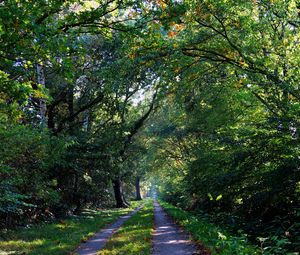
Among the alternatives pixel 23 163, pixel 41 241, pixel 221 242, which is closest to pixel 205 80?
pixel 23 163

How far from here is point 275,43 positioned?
10.9 meters

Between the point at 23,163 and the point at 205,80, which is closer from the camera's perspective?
the point at 23,163

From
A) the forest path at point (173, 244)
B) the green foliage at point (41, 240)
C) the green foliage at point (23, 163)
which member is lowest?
the forest path at point (173, 244)

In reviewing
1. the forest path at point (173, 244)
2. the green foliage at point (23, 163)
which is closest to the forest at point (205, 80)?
the green foliage at point (23, 163)

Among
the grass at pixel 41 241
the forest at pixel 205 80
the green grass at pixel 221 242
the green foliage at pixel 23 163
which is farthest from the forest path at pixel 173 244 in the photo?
the green foliage at pixel 23 163

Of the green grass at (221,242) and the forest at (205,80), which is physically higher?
the forest at (205,80)

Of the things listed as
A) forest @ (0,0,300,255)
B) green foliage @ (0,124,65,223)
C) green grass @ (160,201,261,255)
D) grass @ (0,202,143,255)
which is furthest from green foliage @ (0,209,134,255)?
green grass @ (160,201,261,255)

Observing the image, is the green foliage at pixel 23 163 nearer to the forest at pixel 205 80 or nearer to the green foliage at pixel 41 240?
the forest at pixel 205 80

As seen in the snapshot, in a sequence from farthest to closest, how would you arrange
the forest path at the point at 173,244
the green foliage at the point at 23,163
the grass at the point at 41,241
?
1. the grass at the point at 41,241
2. the forest path at the point at 173,244
3. the green foliage at the point at 23,163

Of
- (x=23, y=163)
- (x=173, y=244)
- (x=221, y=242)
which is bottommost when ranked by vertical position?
(x=173, y=244)

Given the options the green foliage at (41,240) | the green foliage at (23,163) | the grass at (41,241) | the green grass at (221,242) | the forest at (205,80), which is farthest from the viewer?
the green foliage at (41,240)

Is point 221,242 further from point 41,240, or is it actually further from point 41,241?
point 41,240

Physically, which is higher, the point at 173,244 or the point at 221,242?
the point at 221,242

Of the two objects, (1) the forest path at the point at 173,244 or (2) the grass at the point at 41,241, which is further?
(2) the grass at the point at 41,241
